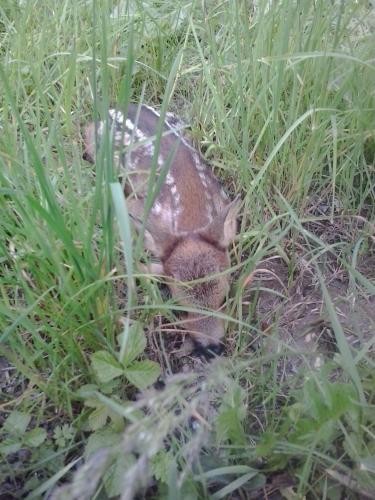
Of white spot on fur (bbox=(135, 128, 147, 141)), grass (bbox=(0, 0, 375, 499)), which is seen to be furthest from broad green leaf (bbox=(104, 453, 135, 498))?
white spot on fur (bbox=(135, 128, 147, 141))

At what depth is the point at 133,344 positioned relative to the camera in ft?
5.67

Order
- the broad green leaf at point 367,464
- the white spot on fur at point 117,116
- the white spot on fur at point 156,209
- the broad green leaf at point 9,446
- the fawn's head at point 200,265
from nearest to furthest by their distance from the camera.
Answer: the broad green leaf at point 367,464 < the broad green leaf at point 9,446 < the white spot on fur at point 117,116 < the fawn's head at point 200,265 < the white spot on fur at point 156,209

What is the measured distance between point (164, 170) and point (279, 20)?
1.25 metres

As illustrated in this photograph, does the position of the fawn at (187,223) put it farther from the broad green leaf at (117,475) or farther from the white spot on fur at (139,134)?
the broad green leaf at (117,475)

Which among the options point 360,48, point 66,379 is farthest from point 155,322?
point 360,48

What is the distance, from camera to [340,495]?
1.60 metres

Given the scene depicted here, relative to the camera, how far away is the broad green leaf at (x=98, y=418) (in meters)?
Result: 1.68

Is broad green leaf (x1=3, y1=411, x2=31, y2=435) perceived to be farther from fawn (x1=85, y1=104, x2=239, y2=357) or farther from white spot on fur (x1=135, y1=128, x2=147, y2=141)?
white spot on fur (x1=135, y1=128, x2=147, y2=141)

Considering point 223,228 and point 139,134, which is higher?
point 139,134

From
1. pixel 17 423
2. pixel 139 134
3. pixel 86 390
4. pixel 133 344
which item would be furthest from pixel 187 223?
pixel 17 423

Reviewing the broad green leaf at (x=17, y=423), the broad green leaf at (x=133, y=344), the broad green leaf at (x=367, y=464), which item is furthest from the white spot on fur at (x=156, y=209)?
the broad green leaf at (x=367, y=464)

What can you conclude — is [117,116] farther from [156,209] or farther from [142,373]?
[142,373]

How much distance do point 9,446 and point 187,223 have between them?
3.74 feet

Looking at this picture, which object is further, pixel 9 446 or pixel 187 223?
pixel 187 223
